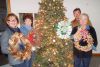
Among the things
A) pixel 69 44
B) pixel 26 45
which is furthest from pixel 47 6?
pixel 26 45

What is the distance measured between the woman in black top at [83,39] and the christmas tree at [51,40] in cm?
36

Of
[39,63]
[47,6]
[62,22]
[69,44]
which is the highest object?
[47,6]

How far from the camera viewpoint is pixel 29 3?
6.89 m

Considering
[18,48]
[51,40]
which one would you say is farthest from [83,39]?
[18,48]

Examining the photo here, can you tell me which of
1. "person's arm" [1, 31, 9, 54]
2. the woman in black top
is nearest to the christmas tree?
the woman in black top

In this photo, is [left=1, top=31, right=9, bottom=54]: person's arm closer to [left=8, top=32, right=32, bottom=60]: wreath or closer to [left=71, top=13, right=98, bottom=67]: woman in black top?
[left=8, top=32, right=32, bottom=60]: wreath

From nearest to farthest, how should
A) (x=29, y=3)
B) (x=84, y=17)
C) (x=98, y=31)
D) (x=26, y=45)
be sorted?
1. (x=26, y=45)
2. (x=84, y=17)
3. (x=29, y=3)
4. (x=98, y=31)

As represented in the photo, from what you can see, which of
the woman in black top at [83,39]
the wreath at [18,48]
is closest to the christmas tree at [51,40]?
the woman in black top at [83,39]

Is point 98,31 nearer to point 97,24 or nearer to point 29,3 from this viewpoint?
point 97,24

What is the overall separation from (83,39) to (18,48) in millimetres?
1197

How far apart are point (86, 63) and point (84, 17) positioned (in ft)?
2.67

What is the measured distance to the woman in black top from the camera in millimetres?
4180

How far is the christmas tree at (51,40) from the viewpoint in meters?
4.59

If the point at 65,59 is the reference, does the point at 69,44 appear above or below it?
above
